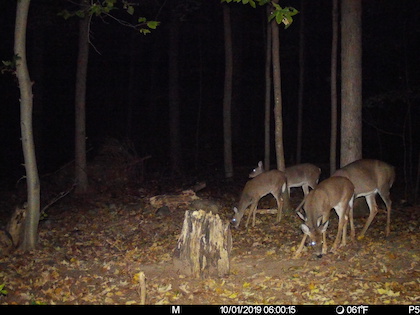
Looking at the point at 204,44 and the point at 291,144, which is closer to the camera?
the point at 291,144

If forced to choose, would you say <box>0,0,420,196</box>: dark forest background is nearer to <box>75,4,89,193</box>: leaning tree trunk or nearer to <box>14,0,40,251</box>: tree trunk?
<box>75,4,89,193</box>: leaning tree trunk

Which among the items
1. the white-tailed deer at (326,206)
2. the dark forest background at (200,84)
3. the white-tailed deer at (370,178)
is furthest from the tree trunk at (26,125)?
the dark forest background at (200,84)

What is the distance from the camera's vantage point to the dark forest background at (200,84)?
19592 millimetres

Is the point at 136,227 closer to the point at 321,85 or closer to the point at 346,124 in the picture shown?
the point at 346,124

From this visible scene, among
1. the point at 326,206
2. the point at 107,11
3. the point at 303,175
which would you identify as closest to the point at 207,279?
the point at 326,206

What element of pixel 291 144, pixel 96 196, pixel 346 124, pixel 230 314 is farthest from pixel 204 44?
pixel 230 314

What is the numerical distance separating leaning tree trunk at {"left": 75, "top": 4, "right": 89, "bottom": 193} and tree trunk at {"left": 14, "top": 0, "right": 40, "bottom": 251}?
5700 millimetres

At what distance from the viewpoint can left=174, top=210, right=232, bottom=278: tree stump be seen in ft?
27.8

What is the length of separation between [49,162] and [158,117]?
14.3 m

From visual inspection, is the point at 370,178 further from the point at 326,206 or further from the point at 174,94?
the point at 174,94

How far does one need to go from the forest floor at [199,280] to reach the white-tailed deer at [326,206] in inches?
13.2

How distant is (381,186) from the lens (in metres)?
11.5

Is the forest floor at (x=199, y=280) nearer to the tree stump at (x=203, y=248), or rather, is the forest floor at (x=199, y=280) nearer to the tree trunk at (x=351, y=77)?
the tree stump at (x=203, y=248)

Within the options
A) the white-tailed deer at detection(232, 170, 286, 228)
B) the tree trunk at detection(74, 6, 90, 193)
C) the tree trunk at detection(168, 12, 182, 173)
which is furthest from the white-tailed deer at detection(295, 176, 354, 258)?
the tree trunk at detection(168, 12, 182, 173)
